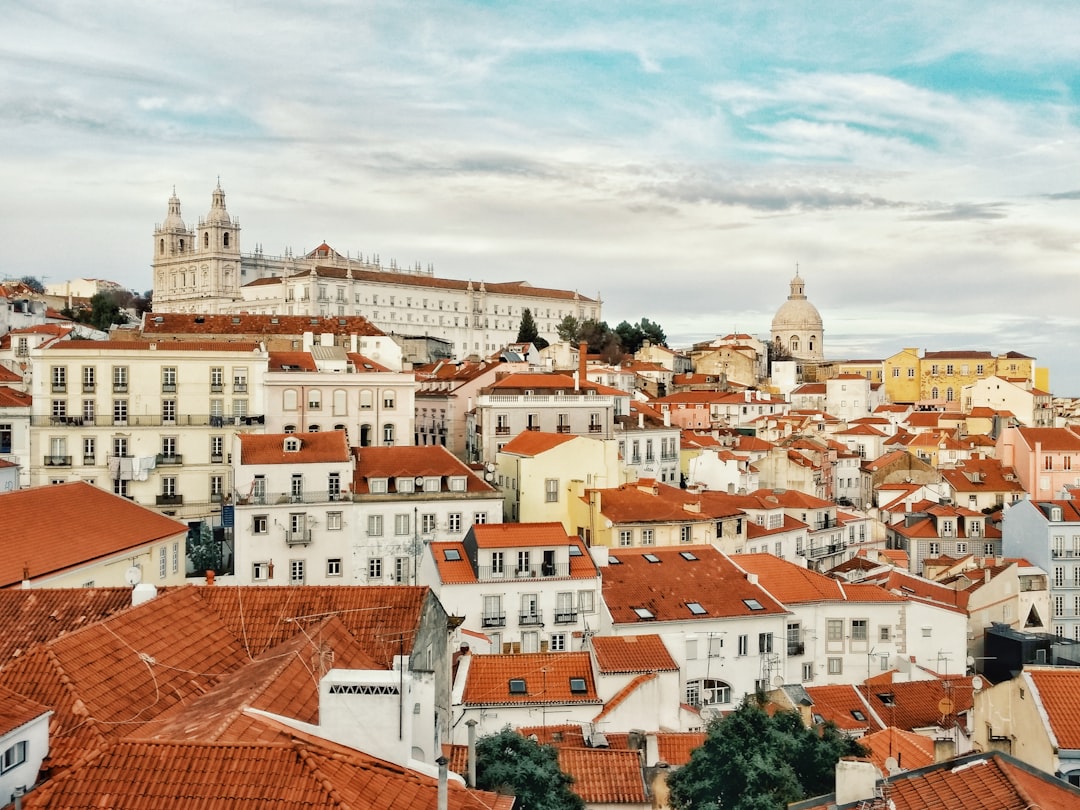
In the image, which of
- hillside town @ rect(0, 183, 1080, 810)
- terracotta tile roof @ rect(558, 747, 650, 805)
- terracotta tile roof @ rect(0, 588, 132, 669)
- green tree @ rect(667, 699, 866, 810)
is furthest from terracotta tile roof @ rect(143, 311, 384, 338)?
green tree @ rect(667, 699, 866, 810)

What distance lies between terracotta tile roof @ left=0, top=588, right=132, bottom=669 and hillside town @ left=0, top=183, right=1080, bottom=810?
0.08 meters

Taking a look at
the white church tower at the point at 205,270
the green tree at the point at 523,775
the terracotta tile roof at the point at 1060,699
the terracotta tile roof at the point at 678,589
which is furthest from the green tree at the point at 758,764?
the white church tower at the point at 205,270

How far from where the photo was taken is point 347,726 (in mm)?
10617

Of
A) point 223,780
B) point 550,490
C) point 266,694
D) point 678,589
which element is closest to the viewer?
point 223,780

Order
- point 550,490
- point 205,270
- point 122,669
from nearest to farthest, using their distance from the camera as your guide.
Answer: point 122,669
point 550,490
point 205,270

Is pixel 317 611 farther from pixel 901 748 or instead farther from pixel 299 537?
pixel 299 537

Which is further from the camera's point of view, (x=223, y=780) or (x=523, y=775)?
(x=523, y=775)

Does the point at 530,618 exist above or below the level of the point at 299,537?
below

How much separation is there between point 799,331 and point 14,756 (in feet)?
496

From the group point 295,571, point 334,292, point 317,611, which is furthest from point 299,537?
point 334,292

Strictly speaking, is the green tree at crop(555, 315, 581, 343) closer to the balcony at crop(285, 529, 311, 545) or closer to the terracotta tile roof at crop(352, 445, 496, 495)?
the terracotta tile roof at crop(352, 445, 496, 495)

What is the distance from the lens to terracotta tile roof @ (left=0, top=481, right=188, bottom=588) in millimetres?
24891

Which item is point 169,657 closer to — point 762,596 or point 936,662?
point 762,596

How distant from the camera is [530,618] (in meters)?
33.7
